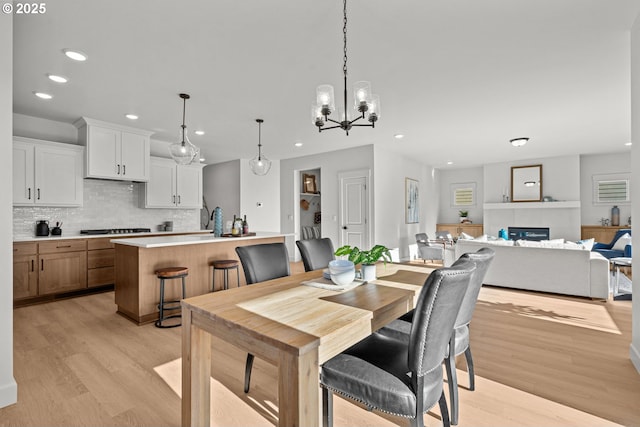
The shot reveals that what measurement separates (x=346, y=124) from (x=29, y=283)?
174 inches

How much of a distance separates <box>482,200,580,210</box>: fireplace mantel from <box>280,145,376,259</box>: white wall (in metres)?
4.17

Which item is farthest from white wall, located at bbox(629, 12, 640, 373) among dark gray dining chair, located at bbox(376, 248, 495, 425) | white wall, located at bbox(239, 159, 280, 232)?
white wall, located at bbox(239, 159, 280, 232)

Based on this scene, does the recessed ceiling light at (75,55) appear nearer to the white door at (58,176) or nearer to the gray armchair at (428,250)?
the white door at (58,176)

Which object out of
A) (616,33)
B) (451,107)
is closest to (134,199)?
(451,107)

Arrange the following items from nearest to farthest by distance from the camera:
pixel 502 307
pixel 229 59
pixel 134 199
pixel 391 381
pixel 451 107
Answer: pixel 391 381 < pixel 229 59 < pixel 502 307 < pixel 451 107 < pixel 134 199

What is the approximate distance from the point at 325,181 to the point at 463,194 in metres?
4.80

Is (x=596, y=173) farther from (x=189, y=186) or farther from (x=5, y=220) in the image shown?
(x=5, y=220)

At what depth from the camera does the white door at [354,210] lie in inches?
253

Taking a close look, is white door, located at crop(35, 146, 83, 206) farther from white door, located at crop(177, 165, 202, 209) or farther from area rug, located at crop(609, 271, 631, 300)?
area rug, located at crop(609, 271, 631, 300)

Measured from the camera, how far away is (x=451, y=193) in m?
9.62

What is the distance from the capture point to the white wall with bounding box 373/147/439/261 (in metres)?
6.36

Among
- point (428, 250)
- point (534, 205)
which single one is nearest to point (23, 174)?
point (428, 250)

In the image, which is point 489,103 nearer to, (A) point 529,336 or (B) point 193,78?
(A) point 529,336

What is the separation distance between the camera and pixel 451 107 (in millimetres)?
4062
